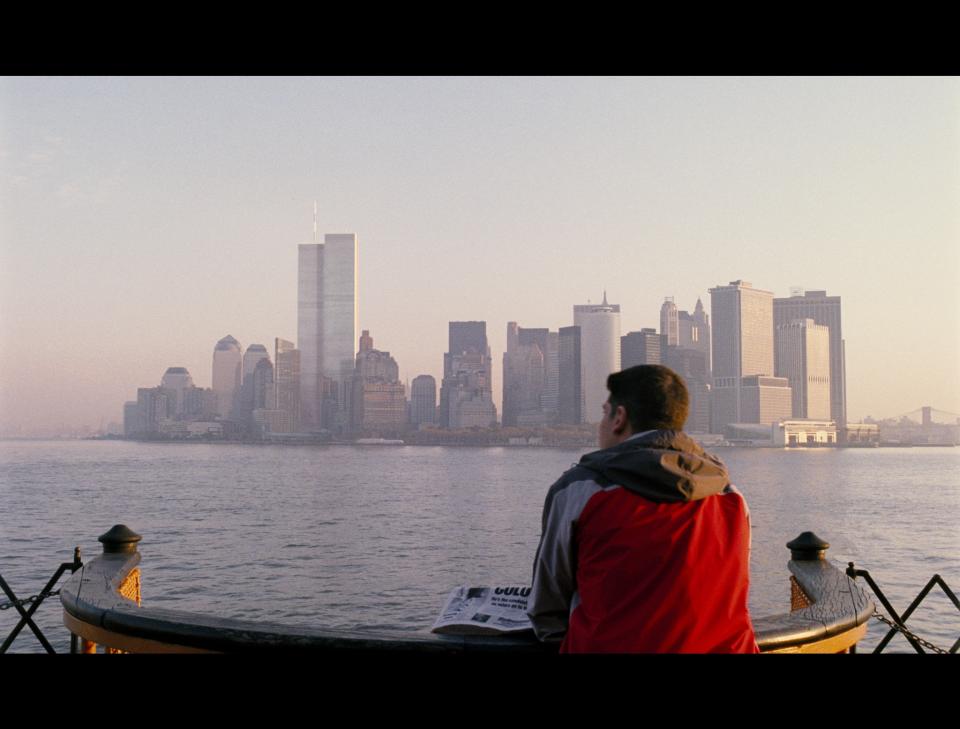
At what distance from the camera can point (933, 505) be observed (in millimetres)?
61219

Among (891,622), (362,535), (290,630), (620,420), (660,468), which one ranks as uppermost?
(620,420)

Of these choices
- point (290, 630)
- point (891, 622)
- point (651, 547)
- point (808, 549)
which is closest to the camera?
point (651, 547)

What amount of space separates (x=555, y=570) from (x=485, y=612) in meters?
0.43

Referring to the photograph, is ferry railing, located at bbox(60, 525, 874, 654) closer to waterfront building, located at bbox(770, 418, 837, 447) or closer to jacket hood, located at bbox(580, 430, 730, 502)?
jacket hood, located at bbox(580, 430, 730, 502)

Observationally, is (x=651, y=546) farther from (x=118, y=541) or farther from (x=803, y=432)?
(x=803, y=432)

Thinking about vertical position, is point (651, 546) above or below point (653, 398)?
below

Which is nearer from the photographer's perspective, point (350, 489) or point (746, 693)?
point (746, 693)

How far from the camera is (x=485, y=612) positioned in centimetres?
260

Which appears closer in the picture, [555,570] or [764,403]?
[555,570]

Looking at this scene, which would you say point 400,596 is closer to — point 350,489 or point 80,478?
point 350,489

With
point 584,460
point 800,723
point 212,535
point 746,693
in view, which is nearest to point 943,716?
point 800,723

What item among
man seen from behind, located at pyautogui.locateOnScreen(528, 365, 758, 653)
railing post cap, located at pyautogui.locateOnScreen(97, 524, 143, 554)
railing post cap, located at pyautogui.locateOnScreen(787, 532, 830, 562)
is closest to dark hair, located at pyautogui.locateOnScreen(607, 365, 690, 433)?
man seen from behind, located at pyautogui.locateOnScreen(528, 365, 758, 653)

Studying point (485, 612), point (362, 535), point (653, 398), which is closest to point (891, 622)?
point (485, 612)

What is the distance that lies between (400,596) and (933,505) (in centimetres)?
4818
